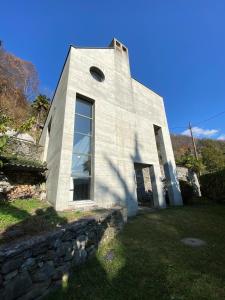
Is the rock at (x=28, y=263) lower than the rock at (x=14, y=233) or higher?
lower

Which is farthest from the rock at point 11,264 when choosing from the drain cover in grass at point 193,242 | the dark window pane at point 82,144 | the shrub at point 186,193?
the shrub at point 186,193

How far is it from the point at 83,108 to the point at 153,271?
25.7 ft

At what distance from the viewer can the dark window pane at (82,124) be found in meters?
8.28

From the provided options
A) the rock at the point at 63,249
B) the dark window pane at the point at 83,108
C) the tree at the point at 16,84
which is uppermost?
the tree at the point at 16,84

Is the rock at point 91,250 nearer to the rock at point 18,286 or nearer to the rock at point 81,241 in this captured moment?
the rock at point 81,241

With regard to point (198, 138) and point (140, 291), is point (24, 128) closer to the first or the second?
point (140, 291)

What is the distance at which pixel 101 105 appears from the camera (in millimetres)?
9398

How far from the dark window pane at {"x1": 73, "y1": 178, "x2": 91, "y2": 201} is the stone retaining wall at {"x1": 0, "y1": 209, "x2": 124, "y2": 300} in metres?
2.75

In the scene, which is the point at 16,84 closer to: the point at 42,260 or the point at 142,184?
the point at 142,184

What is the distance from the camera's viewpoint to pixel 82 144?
8109mm

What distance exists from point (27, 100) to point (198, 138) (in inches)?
1681

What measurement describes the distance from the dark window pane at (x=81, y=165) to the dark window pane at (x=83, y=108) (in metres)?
2.51

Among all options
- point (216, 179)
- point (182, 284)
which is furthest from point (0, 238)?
point (216, 179)

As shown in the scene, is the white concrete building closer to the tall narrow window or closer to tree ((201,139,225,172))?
the tall narrow window
